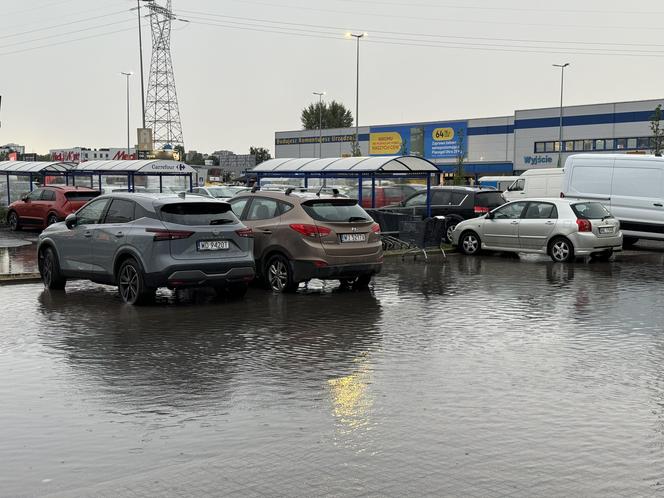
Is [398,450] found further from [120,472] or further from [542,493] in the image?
[120,472]

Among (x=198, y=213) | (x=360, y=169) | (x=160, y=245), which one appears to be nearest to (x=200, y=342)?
(x=160, y=245)

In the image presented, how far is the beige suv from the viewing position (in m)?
13.1

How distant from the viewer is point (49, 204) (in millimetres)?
26016

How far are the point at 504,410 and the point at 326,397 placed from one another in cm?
142

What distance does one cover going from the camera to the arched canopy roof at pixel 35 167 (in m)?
31.3

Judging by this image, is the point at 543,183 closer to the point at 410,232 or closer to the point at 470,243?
the point at 470,243

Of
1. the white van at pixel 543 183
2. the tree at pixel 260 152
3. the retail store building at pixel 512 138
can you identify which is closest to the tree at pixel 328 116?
the tree at pixel 260 152

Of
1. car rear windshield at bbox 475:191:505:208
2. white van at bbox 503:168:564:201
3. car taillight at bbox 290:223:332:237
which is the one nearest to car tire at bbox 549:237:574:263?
→ car rear windshield at bbox 475:191:505:208

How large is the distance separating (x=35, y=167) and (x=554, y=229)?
20481mm

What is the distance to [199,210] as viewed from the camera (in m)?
12.1

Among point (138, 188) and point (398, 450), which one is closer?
point (398, 450)

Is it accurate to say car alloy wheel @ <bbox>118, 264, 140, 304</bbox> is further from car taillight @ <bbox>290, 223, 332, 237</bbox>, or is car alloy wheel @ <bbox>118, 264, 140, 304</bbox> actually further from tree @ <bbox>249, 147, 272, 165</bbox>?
tree @ <bbox>249, 147, 272, 165</bbox>

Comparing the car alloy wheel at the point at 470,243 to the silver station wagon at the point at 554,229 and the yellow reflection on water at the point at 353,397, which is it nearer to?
the silver station wagon at the point at 554,229

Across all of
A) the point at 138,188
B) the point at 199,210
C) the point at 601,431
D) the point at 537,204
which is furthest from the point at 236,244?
the point at 138,188
